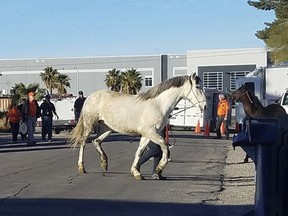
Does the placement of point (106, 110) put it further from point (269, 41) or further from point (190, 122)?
point (269, 41)

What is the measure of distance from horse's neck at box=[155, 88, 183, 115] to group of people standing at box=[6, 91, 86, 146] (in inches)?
453

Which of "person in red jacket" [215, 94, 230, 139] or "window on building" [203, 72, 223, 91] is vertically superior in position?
"window on building" [203, 72, 223, 91]

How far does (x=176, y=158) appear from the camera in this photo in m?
20.4

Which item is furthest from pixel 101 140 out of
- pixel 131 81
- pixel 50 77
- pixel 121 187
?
pixel 50 77

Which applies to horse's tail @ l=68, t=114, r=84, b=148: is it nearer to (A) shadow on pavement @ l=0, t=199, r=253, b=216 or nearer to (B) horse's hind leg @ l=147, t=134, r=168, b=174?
(B) horse's hind leg @ l=147, t=134, r=168, b=174

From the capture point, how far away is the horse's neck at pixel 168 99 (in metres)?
14.4

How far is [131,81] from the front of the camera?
76.6m

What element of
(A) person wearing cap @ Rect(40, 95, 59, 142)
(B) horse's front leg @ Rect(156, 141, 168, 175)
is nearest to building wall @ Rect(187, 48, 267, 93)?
(A) person wearing cap @ Rect(40, 95, 59, 142)

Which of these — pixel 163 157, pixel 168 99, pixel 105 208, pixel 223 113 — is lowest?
pixel 105 208

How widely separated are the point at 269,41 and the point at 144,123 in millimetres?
35000

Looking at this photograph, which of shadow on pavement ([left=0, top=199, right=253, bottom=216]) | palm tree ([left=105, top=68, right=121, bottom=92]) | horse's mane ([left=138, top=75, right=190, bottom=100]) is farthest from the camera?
palm tree ([left=105, top=68, right=121, bottom=92])

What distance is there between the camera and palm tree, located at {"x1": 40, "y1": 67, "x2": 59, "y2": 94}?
269 ft

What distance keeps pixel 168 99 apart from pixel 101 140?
226 cm

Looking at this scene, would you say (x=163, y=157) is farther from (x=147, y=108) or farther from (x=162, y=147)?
(x=147, y=108)
